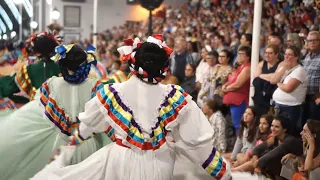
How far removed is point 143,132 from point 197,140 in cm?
33

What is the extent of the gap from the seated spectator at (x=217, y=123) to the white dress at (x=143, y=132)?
11.2 ft

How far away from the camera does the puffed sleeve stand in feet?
11.1

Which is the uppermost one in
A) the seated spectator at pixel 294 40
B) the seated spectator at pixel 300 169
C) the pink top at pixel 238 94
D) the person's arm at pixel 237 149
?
the seated spectator at pixel 294 40

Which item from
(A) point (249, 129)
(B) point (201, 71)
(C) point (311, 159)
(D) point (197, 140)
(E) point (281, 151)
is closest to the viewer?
(D) point (197, 140)

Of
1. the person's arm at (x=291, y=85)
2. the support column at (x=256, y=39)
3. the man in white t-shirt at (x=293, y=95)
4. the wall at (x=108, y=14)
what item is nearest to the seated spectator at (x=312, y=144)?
the man in white t-shirt at (x=293, y=95)

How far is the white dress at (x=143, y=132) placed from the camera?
10.9ft

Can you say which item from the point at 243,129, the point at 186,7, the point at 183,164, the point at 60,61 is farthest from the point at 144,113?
the point at 186,7

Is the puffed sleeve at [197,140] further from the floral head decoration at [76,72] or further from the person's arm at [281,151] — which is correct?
the person's arm at [281,151]

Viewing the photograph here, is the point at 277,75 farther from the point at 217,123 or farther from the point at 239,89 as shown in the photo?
the point at 217,123

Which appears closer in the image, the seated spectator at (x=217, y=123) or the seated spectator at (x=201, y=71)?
the seated spectator at (x=217, y=123)

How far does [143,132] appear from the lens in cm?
339

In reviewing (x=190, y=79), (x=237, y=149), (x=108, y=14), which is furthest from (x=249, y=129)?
(x=108, y=14)

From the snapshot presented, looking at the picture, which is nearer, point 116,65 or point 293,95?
point 293,95

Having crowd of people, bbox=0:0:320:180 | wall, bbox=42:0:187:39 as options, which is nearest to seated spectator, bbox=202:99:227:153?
crowd of people, bbox=0:0:320:180
